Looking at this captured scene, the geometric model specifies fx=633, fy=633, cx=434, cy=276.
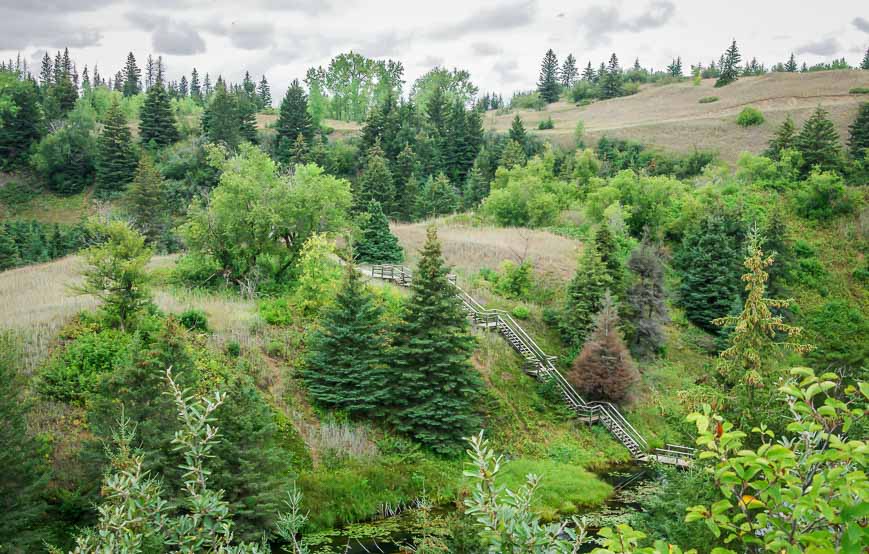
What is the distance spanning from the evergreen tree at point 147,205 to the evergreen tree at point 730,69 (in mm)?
82619

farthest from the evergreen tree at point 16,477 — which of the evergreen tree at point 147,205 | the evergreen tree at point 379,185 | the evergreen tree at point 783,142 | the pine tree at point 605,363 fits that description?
the evergreen tree at point 783,142

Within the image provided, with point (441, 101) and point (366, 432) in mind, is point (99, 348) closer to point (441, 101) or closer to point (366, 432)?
point (366, 432)

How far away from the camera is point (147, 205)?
5109 cm

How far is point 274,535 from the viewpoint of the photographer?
1753 cm

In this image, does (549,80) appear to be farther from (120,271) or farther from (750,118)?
(120,271)

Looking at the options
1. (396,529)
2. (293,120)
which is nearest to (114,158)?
(293,120)

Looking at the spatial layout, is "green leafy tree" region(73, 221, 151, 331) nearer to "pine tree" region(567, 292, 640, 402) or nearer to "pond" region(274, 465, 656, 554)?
"pond" region(274, 465, 656, 554)

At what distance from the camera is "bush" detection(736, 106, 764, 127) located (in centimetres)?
7375

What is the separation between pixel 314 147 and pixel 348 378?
45112 mm

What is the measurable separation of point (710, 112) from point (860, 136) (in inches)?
1043

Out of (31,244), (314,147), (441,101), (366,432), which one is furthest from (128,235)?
(441,101)

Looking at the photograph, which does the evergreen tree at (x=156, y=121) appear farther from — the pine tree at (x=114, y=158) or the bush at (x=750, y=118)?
the bush at (x=750, y=118)

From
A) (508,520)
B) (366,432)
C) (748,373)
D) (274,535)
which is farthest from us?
(366,432)

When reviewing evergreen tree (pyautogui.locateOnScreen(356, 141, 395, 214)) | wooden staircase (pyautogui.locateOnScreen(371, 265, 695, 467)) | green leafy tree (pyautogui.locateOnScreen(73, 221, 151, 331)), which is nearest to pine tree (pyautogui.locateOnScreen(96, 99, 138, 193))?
evergreen tree (pyautogui.locateOnScreen(356, 141, 395, 214))
